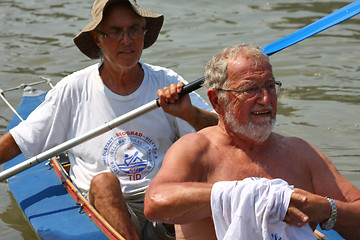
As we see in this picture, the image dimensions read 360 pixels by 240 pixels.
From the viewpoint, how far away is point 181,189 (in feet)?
9.64

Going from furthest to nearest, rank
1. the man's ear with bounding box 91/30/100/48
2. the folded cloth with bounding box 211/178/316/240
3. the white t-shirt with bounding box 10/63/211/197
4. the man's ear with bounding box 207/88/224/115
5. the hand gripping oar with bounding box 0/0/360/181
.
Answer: the man's ear with bounding box 91/30/100/48
the white t-shirt with bounding box 10/63/211/197
the hand gripping oar with bounding box 0/0/360/181
the man's ear with bounding box 207/88/224/115
the folded cloth with bounding box 211/178/316/240

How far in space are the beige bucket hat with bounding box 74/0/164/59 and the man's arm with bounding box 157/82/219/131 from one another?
60 centimetres

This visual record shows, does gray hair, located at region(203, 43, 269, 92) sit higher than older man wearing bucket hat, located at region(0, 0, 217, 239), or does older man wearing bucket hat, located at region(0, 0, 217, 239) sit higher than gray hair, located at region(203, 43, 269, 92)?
gray hair, located at region(203, 43, 269, 92)

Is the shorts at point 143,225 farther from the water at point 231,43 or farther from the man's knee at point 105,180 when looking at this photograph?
the water at point 231,43

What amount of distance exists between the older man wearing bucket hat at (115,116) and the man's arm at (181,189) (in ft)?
2.65

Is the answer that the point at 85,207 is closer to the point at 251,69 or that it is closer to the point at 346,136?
the point at 251,69

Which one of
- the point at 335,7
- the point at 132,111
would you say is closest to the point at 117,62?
the point at 132,111

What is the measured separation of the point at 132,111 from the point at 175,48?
5.73 metres

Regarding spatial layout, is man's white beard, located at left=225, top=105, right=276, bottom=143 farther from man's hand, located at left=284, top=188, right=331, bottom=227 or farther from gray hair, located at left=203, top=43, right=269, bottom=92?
man's hand, located at left=284, top=188, right=331, bottom=227

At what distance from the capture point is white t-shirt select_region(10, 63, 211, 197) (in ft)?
13.6

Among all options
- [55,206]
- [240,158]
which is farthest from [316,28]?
[55,206]

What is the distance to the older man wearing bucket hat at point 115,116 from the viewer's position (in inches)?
162

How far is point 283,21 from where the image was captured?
10.5m

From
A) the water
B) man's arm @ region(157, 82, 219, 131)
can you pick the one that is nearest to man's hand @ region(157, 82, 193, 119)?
man's arm @ region(157, 82, 219, 131)
